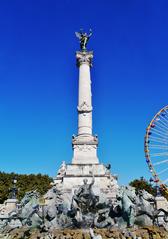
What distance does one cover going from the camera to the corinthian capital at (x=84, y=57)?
40812mm

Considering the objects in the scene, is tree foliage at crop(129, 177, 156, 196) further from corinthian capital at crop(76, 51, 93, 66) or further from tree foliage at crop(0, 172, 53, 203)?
corinthian capital at crop(76, 51, 93, 66)

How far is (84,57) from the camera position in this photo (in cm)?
4106

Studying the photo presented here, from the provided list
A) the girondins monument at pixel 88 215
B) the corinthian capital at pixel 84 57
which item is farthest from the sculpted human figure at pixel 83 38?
the girondins monument at pixel 88 215

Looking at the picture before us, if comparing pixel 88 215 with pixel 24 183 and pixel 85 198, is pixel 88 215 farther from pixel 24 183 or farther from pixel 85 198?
pixel 24 183

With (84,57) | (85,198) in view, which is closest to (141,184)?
(84,57)

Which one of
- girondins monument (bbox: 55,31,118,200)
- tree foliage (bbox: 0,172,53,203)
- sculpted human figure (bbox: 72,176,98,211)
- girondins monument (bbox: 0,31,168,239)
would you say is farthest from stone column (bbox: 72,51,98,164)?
tree foliage (bbox: 0,172,53,203)

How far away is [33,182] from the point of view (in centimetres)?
5150

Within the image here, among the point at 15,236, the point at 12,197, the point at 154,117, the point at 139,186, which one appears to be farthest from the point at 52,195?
the point at 139,186

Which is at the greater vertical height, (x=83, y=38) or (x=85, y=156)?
(x=83, y=38)

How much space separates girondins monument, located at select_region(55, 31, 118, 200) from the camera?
34.2 meters

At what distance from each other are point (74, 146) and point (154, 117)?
384 inches

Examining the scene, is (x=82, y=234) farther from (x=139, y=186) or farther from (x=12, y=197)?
(x=139, y=186)

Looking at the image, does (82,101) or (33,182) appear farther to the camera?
(33,182)

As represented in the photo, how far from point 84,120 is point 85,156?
448 cm
